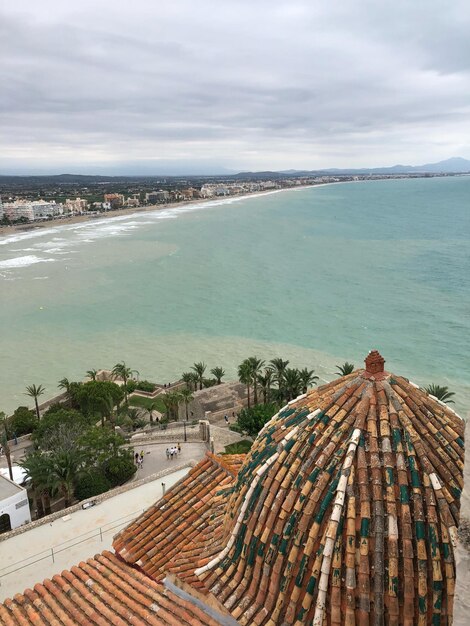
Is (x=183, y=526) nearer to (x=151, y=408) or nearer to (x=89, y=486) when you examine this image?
(x=89, y=486)

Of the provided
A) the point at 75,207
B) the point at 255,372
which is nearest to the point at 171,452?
the point at 255,372

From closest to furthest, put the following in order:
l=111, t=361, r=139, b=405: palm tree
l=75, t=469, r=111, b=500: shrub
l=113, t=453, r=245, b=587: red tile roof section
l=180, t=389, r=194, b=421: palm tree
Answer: l=113, t=453, r=245, b=587: red tile roof section
l=75, t=469, r=111, b=500: shrub
l=180, t=389, r=194, b=421: palm tree
l=111, t=361, r=139, b=405: palm tree

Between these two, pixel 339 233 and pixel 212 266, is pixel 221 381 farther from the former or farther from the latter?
pixel 339 233

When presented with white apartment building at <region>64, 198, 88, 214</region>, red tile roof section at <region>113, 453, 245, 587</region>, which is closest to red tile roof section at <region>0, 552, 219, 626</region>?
red tile roof section at <region>113, 453, 245, 587</region>

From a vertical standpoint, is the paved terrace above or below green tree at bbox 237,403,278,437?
above

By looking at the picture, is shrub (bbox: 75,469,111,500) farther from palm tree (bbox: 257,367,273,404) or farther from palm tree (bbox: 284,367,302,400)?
palm tree (bbox: 257,367,273,404)

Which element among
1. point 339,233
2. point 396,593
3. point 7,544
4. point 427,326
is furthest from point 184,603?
point 339,233

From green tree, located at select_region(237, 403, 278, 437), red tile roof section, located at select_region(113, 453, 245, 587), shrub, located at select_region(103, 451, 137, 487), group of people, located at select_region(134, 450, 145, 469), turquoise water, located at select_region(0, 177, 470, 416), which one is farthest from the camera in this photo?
turquoise water, located at select_region(0, 177, 470, 416)
